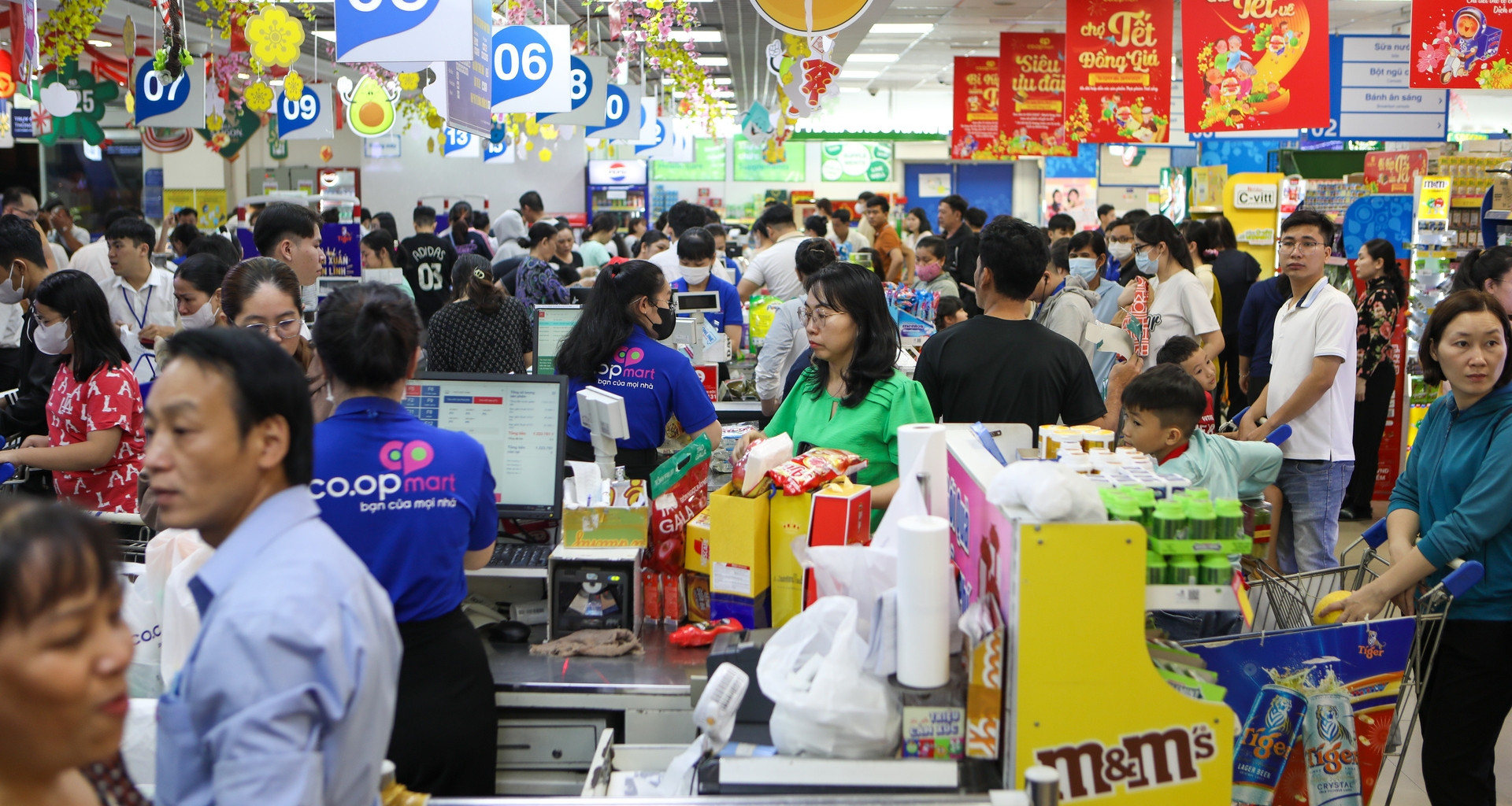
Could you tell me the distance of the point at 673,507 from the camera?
111 inches

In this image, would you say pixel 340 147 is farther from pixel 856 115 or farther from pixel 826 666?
pixel 826 666

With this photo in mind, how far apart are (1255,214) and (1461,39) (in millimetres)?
2138

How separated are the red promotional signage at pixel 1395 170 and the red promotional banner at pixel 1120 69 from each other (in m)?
1.79

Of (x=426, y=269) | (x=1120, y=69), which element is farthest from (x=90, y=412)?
(x=1120, y=69)

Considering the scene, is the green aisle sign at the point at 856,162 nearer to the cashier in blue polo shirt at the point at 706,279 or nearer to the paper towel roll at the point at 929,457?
the cashier in blue polo shirt at the point at 706,279

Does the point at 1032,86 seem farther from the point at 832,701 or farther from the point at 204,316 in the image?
the point at 832,701

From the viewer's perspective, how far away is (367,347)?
2113mm

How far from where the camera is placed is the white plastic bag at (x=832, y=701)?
5.95 ft

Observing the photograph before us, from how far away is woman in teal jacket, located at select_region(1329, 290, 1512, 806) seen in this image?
261 centimetres

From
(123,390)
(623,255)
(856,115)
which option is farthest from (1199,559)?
(856,115)

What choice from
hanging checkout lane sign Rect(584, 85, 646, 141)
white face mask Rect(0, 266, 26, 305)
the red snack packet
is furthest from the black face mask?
hanging checkout lane sign Rect(584, 85, 646, 141)

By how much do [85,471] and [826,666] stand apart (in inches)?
113

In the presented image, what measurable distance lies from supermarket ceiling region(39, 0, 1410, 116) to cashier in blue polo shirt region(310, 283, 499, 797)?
347 inches

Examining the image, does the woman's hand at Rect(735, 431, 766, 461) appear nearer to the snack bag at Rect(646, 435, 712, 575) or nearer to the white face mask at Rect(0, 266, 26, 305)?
the snack bag at Rect(646, 435, 712, 575)
